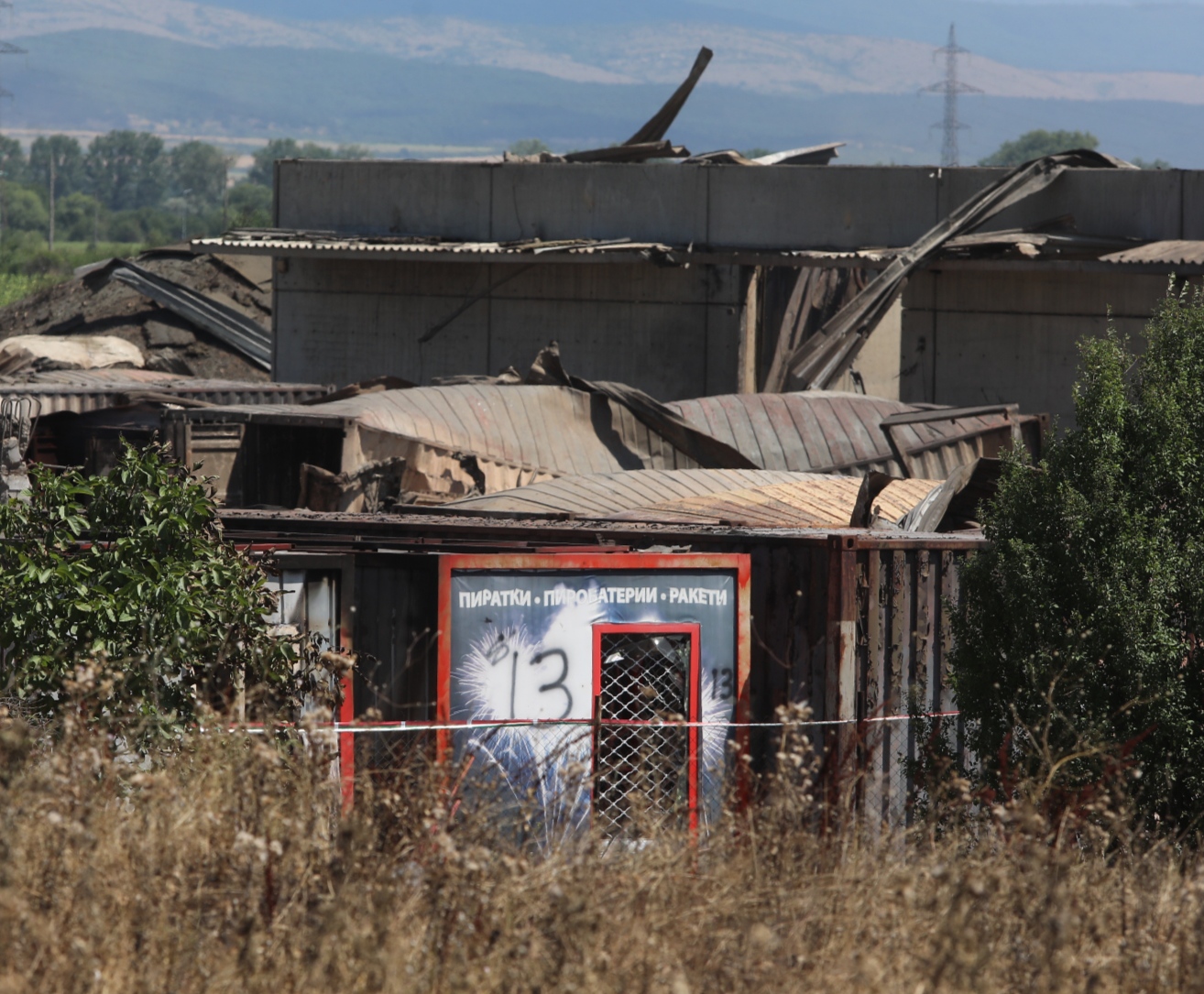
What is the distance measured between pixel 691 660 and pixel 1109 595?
219 cm

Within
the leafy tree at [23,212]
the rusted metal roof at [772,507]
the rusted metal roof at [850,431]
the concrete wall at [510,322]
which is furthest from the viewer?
the leafy tree at [23,212]

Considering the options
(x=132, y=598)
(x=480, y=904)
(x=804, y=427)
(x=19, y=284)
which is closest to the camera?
(x=480, y=904)

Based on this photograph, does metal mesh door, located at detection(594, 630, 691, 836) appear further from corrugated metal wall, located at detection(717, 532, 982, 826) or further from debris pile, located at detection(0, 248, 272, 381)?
debris pile, located at detection(0, 248, 272, 381)

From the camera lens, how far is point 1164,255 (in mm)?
16938

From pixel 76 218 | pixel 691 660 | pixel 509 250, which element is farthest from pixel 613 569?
pixel 76 218

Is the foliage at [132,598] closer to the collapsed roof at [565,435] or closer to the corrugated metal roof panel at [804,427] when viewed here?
the collapsed roof at [565,435]

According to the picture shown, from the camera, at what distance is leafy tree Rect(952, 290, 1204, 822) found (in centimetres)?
627

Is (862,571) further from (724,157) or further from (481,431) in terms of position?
(724,157)

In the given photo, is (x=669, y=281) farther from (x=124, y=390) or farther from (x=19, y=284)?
(x=19, y=284)

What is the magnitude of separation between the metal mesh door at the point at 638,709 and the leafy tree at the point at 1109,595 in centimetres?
147

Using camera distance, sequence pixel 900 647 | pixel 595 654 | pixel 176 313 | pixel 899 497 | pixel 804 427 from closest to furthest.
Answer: pixel 595 654, pixel 900 647, pixel 899 497, pixel 804 427, pixel 176 313

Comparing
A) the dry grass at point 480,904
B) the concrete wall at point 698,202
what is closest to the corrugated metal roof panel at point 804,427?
the concrete wall at point 698,202

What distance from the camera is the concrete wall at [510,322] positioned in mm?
20875

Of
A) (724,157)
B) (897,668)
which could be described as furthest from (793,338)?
(897,668)
